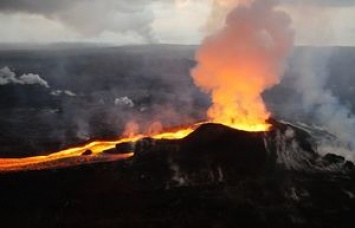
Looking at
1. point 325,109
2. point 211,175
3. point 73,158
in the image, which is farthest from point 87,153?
point 325,109

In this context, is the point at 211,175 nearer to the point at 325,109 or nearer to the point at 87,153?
the point at 87,153

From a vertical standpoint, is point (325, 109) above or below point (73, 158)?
below

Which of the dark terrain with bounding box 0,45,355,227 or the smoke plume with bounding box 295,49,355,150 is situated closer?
the dark terrain with bounding box 0,45,355,227

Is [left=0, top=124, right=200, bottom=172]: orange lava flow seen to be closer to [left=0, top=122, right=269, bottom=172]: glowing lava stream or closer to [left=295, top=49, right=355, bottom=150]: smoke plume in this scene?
[left=0, top=122, right=269, bottom=172]: glowing lava stream

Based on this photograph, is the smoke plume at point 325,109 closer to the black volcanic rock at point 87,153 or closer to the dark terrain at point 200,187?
the dark terrain at point 200,187

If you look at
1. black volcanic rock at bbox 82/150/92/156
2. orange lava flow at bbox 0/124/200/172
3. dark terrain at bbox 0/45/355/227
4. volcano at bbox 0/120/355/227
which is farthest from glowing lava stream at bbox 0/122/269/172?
dark terrain at bbox 0/45/355/227

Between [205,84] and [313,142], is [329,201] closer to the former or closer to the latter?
[313,142]

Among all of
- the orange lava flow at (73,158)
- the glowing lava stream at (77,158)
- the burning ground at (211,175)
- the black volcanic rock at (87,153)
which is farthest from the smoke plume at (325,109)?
the black volcanic rock at (87,153)

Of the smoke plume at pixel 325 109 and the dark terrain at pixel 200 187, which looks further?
the smoke plume at pixel 325 109
